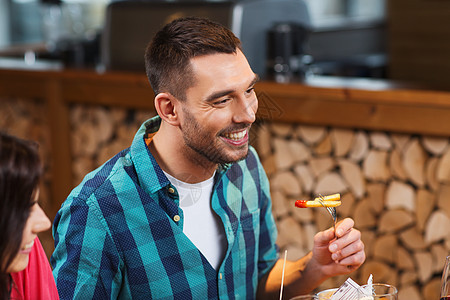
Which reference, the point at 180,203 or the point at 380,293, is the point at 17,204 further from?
the point at 380,293

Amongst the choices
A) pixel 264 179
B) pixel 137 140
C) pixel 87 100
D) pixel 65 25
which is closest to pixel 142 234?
pixel 137 140

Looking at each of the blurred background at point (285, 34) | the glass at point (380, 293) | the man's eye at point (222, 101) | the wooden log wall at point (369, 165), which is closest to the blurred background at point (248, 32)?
the blurred background at point (285, 34)

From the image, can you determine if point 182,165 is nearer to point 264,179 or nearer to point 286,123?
point 264,179

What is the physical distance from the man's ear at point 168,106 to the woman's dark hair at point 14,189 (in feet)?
1.26

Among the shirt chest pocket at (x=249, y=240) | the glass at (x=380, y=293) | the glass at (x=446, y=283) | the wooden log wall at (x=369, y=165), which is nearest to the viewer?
the glass at (x=380, y=293)

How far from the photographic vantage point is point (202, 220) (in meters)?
1.44

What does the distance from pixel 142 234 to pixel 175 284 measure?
132 mm

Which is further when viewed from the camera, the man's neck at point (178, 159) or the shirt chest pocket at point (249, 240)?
the shirt chest pocket at point (249, 240)

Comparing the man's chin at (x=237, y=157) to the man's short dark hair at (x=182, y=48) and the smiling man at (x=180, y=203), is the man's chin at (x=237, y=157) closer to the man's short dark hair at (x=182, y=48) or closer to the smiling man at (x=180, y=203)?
the smiling man at (x=180, y=203)

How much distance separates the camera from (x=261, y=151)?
275cm

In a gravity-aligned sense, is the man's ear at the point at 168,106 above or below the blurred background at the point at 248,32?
above

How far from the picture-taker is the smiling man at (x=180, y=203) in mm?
1287

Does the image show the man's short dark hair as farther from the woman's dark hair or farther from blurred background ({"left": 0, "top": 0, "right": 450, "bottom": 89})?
blurred background ({"left": 0, "top": 0, "right": 450, "bottom": 89})

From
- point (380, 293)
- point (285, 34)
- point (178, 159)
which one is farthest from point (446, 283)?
point (285, 34)
